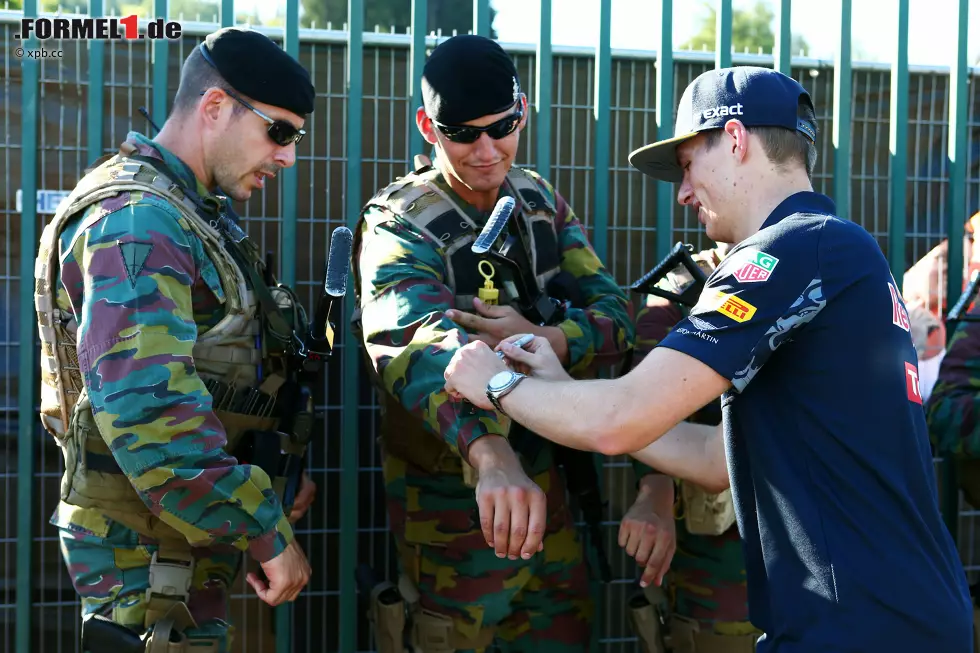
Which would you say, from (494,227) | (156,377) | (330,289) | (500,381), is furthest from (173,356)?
(494,227)

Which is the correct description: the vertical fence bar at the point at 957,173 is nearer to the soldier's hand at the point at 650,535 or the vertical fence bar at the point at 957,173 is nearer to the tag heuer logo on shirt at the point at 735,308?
the soldier's hand at the point at 650,535

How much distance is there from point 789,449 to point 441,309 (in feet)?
3.80

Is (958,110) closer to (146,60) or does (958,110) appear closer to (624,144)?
(624,144)

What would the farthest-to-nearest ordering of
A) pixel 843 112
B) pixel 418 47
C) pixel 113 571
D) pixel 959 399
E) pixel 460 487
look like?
pixel 843 112
pixel 418 47
pixel 959 399
pixel 460 487
pixel 113 571

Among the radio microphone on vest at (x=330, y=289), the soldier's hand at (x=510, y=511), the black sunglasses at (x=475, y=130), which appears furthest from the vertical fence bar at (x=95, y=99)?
the soldier's hand at (x=510, y=511)

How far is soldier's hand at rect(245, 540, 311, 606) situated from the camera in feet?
8.48

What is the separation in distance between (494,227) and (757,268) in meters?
→ 1.07

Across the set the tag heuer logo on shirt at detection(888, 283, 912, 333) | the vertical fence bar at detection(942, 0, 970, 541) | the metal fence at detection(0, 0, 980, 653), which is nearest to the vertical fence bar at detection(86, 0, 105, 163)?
the metal fence at detection(0, 0, 980, 653)

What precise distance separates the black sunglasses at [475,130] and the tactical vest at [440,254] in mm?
190

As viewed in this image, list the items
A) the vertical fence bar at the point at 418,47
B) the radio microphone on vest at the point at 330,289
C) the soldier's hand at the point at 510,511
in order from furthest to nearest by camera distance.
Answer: the vertical fence bar at the point at 418,47 → the radio microphone on vest at the point at 330,289 → the soldier's hand at the point at 510,511

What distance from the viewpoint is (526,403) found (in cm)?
233

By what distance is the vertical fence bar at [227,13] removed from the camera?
3.58m

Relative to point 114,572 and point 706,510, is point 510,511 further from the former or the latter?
point 114,572

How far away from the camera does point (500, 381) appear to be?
241cm
